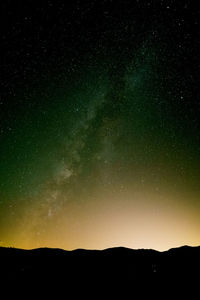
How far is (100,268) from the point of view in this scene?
1137cm

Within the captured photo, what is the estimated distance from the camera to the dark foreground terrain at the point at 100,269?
32.3 ft

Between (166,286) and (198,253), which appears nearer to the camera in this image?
(166,286)

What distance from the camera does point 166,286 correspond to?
9.73 m

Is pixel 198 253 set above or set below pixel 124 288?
above

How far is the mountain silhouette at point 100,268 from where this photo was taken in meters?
9.94

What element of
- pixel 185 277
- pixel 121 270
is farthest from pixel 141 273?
pixel 185 277

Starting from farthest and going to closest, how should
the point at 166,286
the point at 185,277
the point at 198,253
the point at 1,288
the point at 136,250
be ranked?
the point at 136,250 < the point at 198,253 < the point at 185,277 < the point at 166,286 < the point at 1,288

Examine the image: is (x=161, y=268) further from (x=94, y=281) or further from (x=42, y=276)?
(x=42, y=276)

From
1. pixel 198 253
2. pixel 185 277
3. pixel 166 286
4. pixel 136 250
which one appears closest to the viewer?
pixel 166 286

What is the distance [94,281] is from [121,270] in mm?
1679

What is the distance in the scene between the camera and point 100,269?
37.0 ft

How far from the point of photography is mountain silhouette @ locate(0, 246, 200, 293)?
391 inches

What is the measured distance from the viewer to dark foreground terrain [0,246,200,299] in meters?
9.86

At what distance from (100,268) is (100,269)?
9 cm
